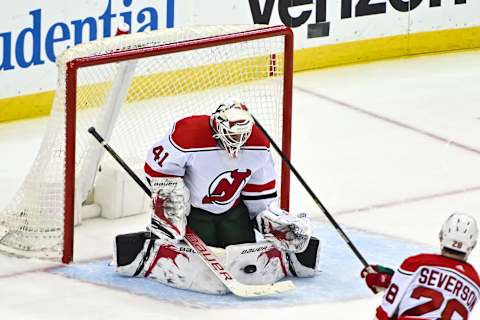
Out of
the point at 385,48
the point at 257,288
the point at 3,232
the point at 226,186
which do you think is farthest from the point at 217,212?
the point at 385,48

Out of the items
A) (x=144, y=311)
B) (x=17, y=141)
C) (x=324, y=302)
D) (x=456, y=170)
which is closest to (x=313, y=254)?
(x=324, y=302)

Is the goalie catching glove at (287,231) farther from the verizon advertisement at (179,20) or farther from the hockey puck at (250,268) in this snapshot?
the verizon advertisement at (179,20)

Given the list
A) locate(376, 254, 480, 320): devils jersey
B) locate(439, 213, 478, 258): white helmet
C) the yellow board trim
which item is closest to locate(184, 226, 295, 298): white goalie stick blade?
locate(376, 254, 480, 320): devils jersey

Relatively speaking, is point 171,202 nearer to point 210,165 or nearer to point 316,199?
point 210,165

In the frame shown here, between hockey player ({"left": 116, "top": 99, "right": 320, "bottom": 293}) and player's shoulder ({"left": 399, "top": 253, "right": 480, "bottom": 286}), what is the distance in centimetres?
119

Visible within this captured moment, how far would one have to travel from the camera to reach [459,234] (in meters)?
5.00

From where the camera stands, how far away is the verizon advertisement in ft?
26.9

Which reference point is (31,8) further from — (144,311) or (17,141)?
(144,311)

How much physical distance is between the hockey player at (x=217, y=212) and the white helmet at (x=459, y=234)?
1.23 meters

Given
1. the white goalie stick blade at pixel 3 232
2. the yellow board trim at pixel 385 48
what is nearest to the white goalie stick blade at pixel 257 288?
the white goalie stick blade at pixel 3 232

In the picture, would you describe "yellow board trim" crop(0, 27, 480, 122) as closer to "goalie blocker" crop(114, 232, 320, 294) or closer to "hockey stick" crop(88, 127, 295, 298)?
"goalie blocker" crop(114, 232, 320, 294)

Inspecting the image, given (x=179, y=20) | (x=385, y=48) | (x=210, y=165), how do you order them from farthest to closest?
(x=385, y=48) → (x=179, y=20) → (x=210, y=165)

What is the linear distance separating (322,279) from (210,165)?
0.62 metres

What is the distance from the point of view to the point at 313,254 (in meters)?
6.41
